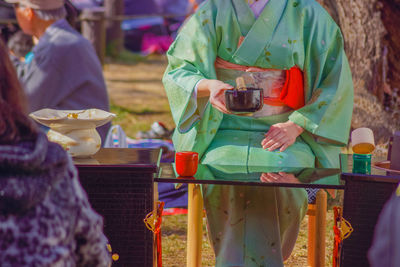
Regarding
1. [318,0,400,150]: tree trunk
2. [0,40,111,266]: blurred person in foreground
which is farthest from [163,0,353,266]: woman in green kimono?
[318,0,400,150]: tree trunk

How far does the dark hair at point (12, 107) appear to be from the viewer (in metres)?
1.96

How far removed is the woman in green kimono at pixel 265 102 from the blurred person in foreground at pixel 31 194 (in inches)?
64.5

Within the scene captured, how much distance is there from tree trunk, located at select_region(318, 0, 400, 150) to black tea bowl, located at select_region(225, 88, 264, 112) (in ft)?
9.61

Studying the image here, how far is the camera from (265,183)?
3094 millimetres

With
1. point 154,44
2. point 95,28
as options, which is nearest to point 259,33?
point 95,28

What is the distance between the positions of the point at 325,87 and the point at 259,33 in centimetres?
47

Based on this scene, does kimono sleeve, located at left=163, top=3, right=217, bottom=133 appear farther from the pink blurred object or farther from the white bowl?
the pink blurred object

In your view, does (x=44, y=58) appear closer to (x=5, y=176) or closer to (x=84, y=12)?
(x=5, y=176)

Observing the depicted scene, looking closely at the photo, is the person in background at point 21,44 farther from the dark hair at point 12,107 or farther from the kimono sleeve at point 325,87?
the dark hair at point 12,107

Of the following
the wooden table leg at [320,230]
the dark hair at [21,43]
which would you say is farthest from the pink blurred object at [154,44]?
the wooden table leg at [320,230]

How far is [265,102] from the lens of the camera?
12.5ft

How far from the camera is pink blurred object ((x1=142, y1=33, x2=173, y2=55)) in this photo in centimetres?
1620

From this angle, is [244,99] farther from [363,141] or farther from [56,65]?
[56,65]

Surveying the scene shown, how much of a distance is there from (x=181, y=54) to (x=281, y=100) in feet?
2.03
